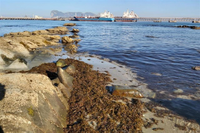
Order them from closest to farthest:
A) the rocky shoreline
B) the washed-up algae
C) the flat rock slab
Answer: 1. the flat rock slab
2. the rocky shoreline
3. the washed-up algae

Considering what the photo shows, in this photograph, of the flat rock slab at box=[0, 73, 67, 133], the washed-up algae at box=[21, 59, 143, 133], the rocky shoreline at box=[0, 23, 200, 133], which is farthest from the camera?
the washed-up algae at box=[21, 59, 143, 133]

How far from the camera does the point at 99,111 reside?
6465 mm

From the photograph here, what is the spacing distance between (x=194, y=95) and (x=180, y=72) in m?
4.39

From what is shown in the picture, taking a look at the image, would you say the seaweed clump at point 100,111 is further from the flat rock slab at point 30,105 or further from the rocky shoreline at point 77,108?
the flat rock slab at point 30,105

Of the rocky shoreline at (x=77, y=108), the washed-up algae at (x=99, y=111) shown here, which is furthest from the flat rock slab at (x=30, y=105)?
the washed-up algae at (x=99, y=111)

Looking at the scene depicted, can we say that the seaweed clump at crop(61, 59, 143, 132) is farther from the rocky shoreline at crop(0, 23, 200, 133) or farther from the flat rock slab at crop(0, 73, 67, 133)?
the flat rock slab at crop(0, 73, 67, 133)

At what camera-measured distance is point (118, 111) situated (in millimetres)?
6492

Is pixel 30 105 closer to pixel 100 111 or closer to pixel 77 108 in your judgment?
pixel 77 108

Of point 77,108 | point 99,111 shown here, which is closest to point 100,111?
point 99,111

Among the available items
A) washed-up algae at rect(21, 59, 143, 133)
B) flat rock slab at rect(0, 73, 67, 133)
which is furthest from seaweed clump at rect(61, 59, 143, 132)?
flat rock slab at rect(0, 73, 67, 133)

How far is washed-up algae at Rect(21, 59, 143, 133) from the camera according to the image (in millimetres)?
5562

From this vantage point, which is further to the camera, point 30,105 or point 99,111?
point 99,111

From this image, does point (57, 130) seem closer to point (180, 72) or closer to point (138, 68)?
point (138, 68)

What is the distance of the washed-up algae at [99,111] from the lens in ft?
18.2
